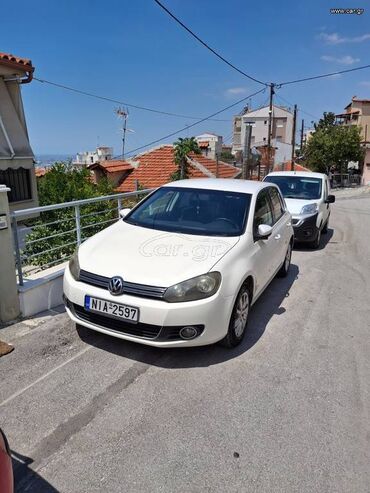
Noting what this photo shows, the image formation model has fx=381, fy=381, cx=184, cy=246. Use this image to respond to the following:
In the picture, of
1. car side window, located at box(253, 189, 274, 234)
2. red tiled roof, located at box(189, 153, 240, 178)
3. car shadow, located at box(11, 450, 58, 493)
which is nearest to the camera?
car shadow, located at box(11, 450, 58, 493)

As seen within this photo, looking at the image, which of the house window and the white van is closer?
the white van

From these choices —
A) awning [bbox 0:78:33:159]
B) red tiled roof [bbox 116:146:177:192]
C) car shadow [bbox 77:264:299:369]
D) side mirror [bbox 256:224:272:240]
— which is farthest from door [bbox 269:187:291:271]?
red tiled roof [bbox 116:146:177:192]

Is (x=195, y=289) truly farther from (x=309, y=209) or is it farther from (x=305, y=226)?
(x=309, y=209)

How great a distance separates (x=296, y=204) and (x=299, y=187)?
94 cm

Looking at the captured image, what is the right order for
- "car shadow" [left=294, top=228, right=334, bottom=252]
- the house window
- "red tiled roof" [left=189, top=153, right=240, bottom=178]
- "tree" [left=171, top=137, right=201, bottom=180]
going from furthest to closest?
"red tiled roof" [left=189, top=153, right=240, bottom=178] < "tree" [left=171, top=137, right=201, bottom=180] < the house window < "car shadow" [left=294, top=228, right=334, bottom=252]

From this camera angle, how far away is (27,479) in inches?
83.5

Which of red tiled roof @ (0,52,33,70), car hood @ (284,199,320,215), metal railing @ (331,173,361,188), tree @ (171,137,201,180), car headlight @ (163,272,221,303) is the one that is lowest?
metal railing @ (331,173,361,188)

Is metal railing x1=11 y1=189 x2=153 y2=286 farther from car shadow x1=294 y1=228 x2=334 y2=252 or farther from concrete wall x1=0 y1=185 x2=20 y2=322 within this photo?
car shadow x1=294 y1=228 x2=334 y2=252

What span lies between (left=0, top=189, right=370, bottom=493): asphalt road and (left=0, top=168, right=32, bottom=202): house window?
6.75 m

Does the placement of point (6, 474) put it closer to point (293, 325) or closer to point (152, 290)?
point (152, 290)

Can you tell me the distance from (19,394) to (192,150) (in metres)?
14.6

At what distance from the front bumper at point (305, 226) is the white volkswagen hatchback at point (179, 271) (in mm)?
3367

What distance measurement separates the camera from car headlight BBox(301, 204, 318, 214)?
25.3 feet

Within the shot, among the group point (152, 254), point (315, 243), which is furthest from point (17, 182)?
point (152, 254)
